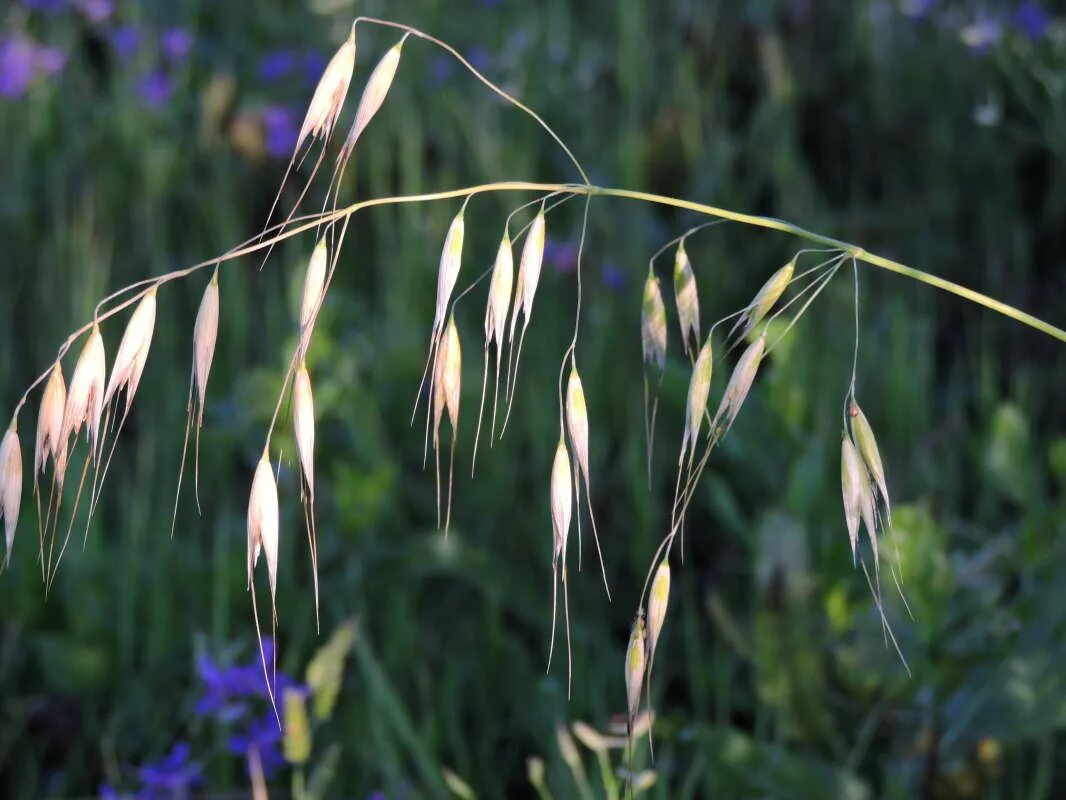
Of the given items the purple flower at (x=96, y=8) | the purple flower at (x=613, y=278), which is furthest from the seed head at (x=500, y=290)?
the purple flower at (x=96, y=8)

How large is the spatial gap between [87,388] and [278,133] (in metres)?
1.90

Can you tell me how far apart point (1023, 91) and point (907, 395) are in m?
0.72

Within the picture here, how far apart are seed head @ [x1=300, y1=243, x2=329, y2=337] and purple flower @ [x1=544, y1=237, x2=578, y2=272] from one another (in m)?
1.48

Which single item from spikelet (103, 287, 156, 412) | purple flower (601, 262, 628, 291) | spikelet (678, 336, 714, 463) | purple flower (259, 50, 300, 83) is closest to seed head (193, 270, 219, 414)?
spikelet (103, 287, 156, 412)

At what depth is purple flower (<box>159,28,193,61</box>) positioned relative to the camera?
2959 millimetres

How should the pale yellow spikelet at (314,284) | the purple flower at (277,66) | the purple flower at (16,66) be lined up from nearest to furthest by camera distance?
the pale yellow spikelet at (314,284) < the purple flower at (16,66) < the purple flower at (277,66)

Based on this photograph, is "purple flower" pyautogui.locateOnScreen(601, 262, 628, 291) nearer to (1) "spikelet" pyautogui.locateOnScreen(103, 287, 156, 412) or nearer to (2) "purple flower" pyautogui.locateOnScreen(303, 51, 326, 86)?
(2) "purple flower" pyautogui.locateOnScreen(303, 51, 326, 86)

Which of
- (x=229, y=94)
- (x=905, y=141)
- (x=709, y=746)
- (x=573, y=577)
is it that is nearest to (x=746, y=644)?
(x=709, y=746)

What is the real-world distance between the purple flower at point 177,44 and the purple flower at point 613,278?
120 cm

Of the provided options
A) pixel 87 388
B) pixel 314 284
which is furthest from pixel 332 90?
pixel 87 388

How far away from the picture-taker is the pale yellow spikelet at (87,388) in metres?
0.85

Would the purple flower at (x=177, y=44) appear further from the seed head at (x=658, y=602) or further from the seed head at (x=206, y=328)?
the seed head at (x=658, y=602)

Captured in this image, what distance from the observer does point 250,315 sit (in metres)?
2.36

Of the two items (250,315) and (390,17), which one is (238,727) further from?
(390,17)
